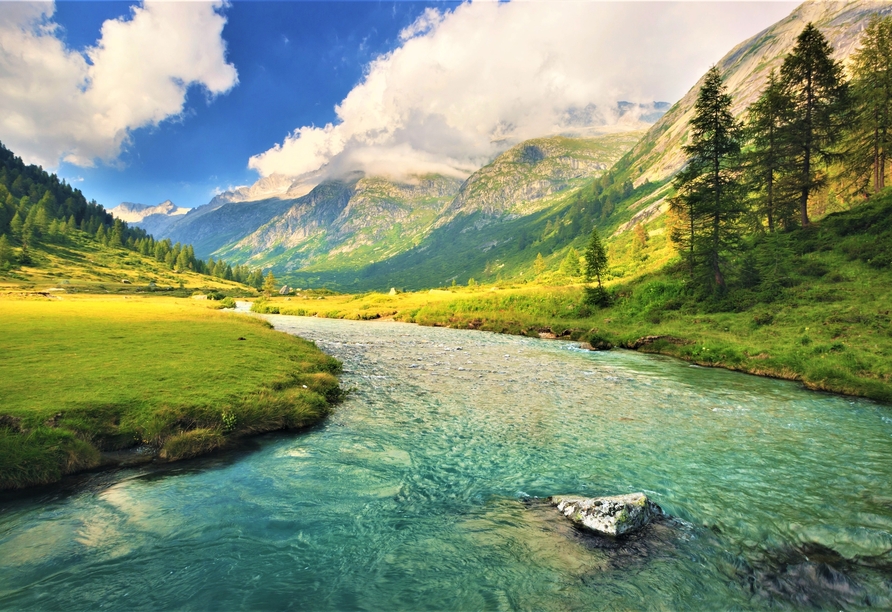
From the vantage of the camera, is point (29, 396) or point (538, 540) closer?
point (538, 540)

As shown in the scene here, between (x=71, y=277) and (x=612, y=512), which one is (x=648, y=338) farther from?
(x=71, y=277)

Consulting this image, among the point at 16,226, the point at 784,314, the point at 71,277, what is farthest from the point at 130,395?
the point at 16,226

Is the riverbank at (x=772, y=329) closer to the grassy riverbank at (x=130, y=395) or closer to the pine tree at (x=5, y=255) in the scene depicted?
the grassy riverbank at (x=130, y=395)

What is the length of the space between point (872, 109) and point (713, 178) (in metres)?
22.6

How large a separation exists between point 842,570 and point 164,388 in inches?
937

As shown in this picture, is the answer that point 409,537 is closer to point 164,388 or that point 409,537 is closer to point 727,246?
point 164,388

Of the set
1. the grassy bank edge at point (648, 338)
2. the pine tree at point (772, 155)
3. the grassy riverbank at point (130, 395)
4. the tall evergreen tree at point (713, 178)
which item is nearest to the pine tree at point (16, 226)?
the grassy bank edge at point (648, 338)

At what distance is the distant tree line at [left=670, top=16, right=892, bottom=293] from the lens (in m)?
43.0

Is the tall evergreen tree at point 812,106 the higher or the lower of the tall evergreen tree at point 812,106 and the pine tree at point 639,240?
the lower

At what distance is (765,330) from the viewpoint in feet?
109

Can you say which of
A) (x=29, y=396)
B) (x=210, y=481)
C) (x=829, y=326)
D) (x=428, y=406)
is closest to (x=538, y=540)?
(x=210, y=481)

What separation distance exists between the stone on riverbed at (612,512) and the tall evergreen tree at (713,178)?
41354mm

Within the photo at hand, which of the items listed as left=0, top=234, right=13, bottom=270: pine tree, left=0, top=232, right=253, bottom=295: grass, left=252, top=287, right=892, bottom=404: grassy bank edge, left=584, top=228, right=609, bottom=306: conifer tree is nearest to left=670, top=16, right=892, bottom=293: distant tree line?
left=252, top=287, right=892, bottom=404: grassy bank edge

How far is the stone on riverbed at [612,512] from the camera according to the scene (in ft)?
33.6
